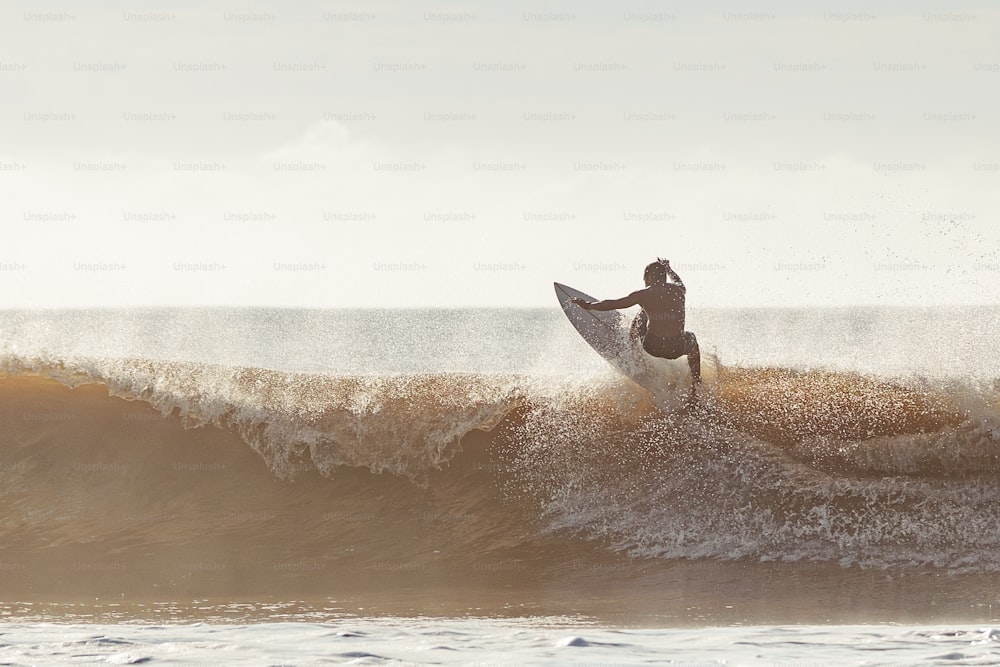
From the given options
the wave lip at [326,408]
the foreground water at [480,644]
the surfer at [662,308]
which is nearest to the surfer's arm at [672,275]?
the surfer at [662,308]

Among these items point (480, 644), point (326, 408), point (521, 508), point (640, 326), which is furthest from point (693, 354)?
point (480, 644)

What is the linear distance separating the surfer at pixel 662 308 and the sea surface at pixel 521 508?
0.47 meters

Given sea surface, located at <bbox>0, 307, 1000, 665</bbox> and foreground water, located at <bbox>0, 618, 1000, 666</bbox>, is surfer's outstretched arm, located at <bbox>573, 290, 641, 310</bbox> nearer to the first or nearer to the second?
sea surface, located at <bbox>0, 307, 1000, 665</bbox>

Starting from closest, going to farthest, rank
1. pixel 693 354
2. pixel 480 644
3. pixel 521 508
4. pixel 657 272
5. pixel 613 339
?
pixel 480 644 → pixel 521 508 → pixel 657 272 → pixel 693 354 → pixel 613 339

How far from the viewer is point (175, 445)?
33.7ft

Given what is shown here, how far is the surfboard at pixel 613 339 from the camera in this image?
398 inches

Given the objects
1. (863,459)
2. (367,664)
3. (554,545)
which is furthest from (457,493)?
(367,664)

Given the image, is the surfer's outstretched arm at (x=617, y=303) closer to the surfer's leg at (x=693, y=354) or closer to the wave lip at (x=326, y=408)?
the surfer's leg at (x=693, y=354)

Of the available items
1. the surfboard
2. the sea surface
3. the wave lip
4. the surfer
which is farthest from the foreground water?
the surfboard

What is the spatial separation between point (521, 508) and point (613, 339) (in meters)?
2.30

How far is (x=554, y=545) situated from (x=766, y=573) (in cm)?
178

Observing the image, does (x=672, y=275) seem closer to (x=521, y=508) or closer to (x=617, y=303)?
(x=617, y=303)

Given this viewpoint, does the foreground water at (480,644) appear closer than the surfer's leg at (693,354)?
Yes

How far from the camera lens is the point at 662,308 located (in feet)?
31.9
